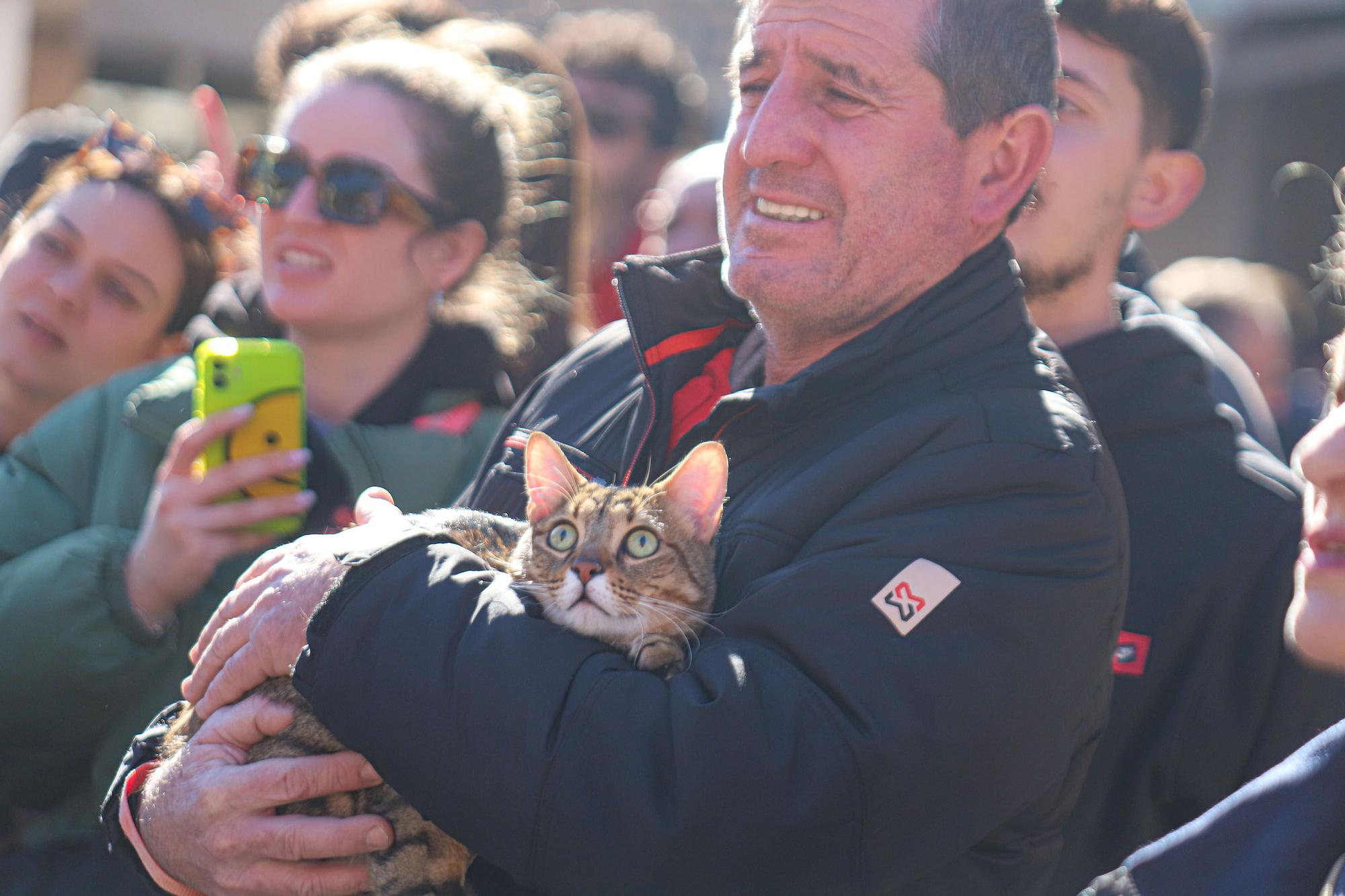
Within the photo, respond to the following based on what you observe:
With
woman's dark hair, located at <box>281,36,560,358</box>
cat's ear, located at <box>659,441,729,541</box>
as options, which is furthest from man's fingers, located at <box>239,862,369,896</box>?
woman's dark hair, located at <box>281,36,560,358</box>

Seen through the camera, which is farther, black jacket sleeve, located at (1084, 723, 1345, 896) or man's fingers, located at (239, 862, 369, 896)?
man's fingers, located at (239, 862, 369, 896)

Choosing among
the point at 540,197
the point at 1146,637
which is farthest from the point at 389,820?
the point at 540,197

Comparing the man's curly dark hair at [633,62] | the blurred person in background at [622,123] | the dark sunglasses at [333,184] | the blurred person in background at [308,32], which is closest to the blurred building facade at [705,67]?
the man's curly dark hair at [633,62]

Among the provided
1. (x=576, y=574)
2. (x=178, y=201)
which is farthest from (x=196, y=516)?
(x=178, y=201)

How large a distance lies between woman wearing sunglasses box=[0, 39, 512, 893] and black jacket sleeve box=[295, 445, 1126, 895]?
1.05 metres

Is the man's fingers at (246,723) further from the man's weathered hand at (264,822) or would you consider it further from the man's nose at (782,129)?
the man's nose at (782,129)

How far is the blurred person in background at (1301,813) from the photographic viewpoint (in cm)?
157

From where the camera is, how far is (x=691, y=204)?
15.4 ft

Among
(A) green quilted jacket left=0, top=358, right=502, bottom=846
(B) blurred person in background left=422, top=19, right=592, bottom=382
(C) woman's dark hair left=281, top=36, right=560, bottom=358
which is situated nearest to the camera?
(A) green quilted jacket left=0, top=358, right=502, bottom=846

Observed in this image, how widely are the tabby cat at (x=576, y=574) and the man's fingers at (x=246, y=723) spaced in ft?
0.06

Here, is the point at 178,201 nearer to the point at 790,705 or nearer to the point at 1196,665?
the point at 790,705

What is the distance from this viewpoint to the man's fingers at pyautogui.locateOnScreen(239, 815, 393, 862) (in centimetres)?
197

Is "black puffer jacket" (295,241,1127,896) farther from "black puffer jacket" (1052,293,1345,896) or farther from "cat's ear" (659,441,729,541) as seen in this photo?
"black puffer jacket" (1052,293,1345,896)

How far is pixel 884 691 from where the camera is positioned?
5.38ft
